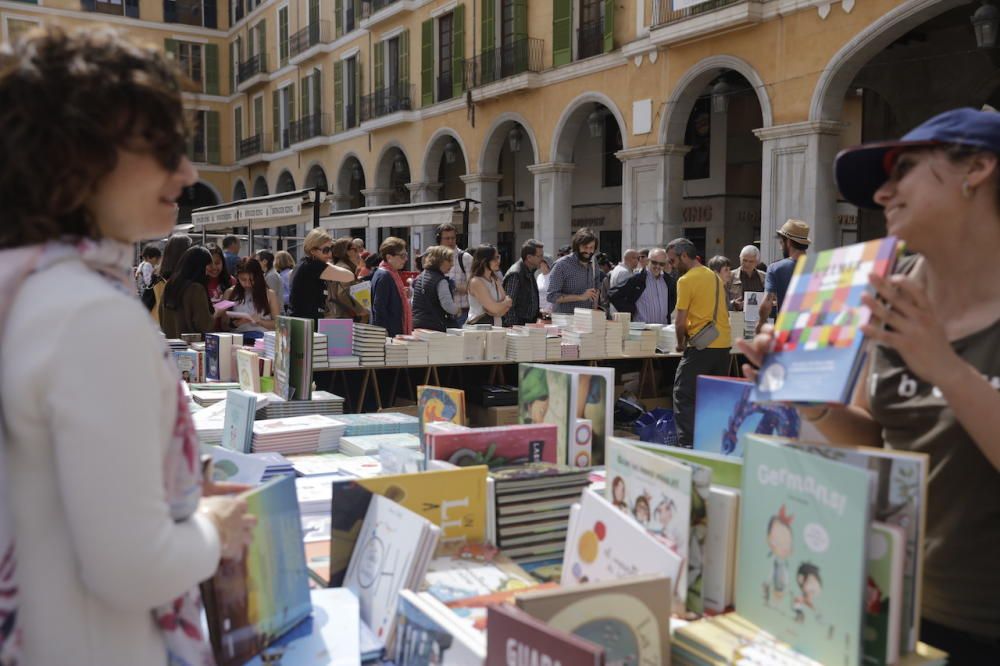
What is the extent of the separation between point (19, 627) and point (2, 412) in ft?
0.91

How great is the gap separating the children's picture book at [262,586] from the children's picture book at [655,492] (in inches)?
26.3

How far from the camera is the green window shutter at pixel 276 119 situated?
99.5 feet

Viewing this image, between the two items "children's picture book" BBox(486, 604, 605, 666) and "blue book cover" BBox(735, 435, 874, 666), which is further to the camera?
"blue book cover" BBox(735, 435, 874, 666)

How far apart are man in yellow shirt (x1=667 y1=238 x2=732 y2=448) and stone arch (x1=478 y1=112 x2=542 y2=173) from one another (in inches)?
481

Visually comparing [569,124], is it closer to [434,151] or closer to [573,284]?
[434,151]

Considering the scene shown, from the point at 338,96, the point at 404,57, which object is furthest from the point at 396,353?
the point at 338,96

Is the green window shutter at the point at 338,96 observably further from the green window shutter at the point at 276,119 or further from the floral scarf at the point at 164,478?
the floral scarf at the point at 164,478

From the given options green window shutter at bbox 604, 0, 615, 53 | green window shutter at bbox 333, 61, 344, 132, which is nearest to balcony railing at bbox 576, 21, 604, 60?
green window shutter at bbox 604, 0, 615, 53

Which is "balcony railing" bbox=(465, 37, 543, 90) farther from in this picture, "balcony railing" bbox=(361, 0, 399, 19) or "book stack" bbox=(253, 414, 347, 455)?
"book stack" bbox=(253, 414, 347, 455)

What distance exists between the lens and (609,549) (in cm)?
165

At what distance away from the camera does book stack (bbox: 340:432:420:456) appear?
129 inches

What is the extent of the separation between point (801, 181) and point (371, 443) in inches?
394

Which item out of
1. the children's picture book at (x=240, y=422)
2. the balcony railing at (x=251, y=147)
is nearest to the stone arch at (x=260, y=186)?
the balcony railing at (x=251, y=147)

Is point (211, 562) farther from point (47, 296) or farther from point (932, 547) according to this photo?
point (932, 547)
